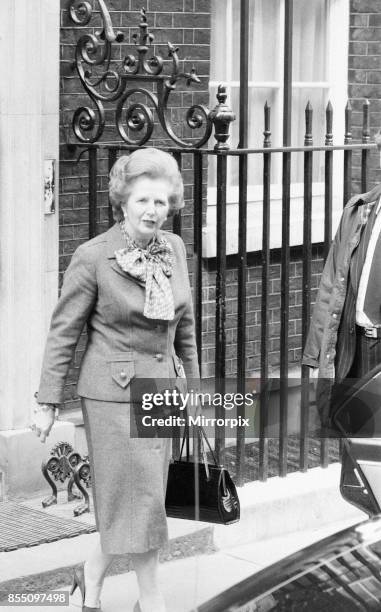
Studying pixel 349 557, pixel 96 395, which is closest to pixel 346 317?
pixel 96 395

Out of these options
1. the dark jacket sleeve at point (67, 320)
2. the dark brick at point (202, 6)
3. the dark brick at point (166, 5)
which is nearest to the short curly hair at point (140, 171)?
the dark jacket sleeve at point (67, 320)

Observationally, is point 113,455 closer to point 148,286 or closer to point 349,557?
point 148,286

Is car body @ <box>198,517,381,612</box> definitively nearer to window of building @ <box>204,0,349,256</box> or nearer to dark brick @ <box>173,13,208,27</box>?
window of building @ <box>204,0,349,256</box>

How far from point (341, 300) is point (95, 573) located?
1707 mm

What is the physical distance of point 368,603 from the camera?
280 cm

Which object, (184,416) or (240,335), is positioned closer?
(184,416)

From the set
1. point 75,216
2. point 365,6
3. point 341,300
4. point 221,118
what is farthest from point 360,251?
point 365,6

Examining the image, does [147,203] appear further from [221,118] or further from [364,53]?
[364,53]

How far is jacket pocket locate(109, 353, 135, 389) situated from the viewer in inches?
199

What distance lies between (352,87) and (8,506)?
4297mm

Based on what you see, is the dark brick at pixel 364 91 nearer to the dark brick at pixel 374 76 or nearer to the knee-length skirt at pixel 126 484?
the dark brick at pixel 374 76

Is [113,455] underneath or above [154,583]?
above

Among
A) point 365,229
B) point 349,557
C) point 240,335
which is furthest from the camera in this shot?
point 240,335

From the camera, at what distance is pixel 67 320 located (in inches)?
199
